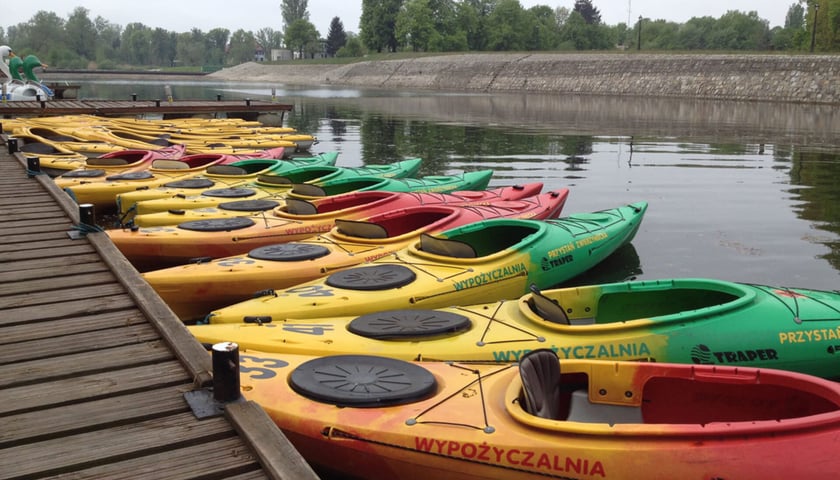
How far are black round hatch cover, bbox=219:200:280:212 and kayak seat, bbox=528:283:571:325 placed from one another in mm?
5238

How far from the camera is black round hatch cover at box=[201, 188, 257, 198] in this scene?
34.8ft

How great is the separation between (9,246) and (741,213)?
12.3m

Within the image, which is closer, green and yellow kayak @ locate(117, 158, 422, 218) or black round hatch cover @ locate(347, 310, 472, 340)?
black round hatch cover @ locate(347, 310, 472, 340)

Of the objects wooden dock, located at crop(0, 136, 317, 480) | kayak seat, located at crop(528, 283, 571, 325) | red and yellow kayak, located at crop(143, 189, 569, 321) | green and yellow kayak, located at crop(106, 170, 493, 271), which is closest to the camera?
wooden dock, located at crop(0, 136, 317, 480)

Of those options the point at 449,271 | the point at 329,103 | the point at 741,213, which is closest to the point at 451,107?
the point at 329,103

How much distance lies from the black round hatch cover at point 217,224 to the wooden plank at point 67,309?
3457mm

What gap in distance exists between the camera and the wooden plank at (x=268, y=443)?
2988 millimetres

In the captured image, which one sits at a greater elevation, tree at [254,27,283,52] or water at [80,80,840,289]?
tree at [254,27,283,52]

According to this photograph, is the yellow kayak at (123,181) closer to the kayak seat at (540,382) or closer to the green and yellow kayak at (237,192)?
the green and yellow kayak at (237,192)

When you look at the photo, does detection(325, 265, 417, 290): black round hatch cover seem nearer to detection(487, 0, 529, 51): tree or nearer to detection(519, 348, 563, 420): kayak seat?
detection(519, 348, 563, 420): kayak seat

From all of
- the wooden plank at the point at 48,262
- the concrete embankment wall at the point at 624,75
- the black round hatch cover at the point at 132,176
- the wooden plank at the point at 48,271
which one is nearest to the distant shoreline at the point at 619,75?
the concrete embankment wall at the point at 624,75

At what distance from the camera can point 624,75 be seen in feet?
181

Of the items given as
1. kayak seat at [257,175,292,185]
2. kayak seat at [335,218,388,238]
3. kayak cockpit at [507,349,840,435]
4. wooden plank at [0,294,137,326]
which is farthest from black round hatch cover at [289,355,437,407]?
kayak seat at [257,175,292,185]

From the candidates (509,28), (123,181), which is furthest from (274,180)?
(509,28)
